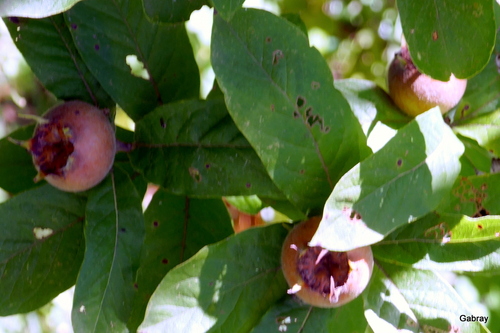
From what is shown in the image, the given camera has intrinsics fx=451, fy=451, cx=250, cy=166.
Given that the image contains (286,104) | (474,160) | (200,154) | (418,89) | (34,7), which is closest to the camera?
(34,7)

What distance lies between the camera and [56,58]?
1.07m

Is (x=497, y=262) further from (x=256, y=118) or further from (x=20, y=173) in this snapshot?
(x=20, y=173)

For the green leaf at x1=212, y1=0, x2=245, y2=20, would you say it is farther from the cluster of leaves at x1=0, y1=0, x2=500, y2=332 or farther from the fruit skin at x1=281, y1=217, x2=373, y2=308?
the fruit skin at x1=281, y1=217, x2=373, y2=308

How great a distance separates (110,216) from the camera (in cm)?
103

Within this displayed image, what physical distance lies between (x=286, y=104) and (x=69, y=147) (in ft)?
1.51

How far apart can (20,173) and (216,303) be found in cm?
65

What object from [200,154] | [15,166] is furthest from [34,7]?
[15,166]

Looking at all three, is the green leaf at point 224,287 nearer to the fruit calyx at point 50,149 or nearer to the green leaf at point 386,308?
the green leaf at point 386,308

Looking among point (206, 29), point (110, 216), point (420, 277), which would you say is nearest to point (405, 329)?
point (420, 277)

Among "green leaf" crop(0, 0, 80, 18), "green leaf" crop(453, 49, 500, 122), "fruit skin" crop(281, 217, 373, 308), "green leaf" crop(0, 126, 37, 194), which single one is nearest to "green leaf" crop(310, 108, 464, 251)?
"fruit skin" crop(281, 217, 373, 308)

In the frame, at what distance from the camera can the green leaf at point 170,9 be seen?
93 centimetres

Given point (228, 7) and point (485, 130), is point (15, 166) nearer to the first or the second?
point (228, 7)

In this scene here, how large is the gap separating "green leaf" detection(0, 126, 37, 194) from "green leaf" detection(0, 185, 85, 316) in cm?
14

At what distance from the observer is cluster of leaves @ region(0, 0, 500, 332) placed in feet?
2.74
